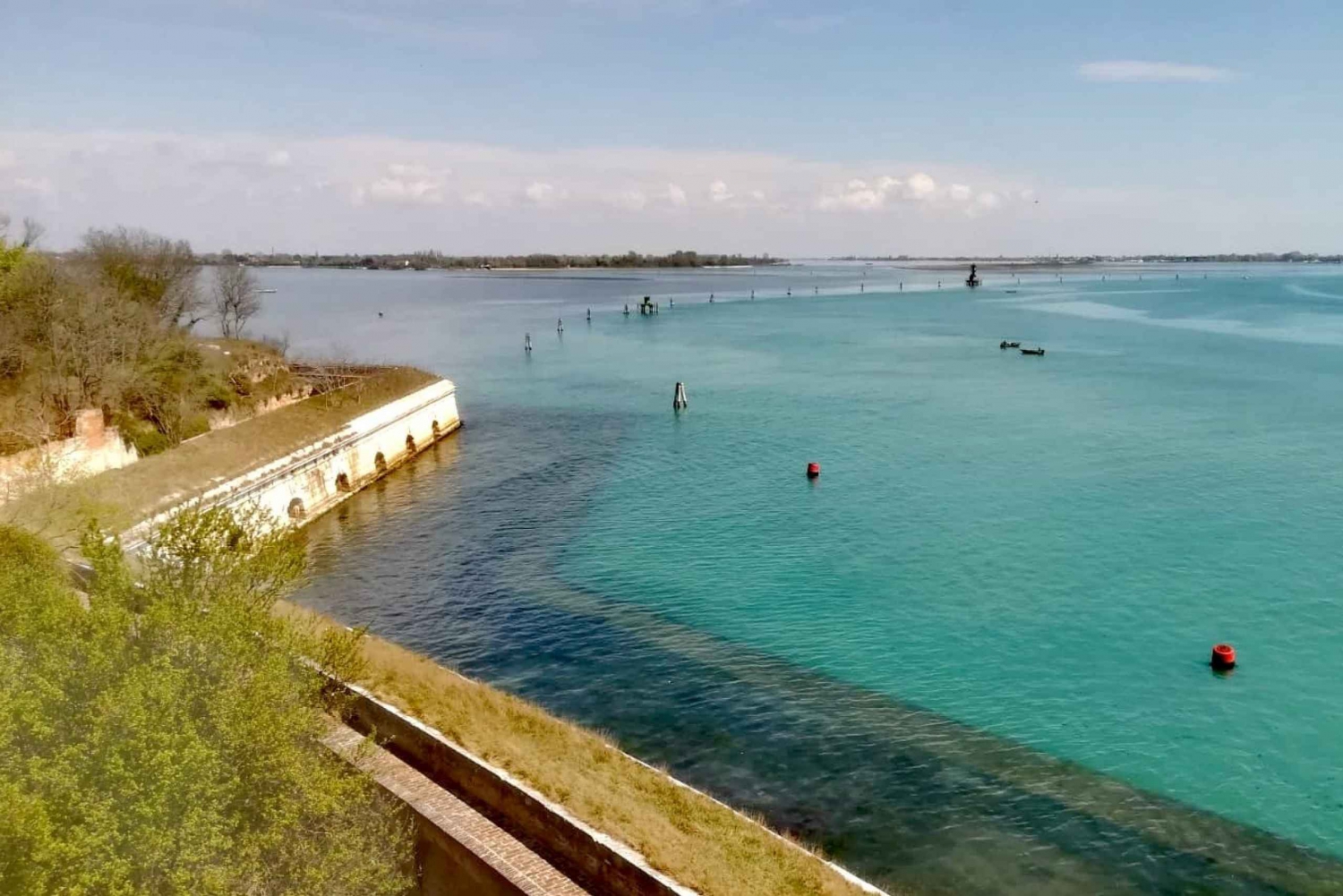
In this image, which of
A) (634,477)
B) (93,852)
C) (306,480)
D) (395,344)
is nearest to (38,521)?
(306,480)

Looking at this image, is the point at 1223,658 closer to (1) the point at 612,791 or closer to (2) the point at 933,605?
(2) the point at 933,605

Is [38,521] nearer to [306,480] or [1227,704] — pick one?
[306,480]

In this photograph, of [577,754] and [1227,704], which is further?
[1227,704]

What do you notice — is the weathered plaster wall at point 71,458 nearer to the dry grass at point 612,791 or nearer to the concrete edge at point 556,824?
the dry grass at point 612,791

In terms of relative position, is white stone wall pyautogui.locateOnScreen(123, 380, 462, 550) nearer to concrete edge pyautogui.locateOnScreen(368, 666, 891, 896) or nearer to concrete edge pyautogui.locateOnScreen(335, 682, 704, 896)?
concrete edge pyautogui.locateOnScreen(368, 666, 891, 896)

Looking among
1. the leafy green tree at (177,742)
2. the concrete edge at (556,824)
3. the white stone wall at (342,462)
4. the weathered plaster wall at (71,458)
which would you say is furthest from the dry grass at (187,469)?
the concrete edge at (556,824)

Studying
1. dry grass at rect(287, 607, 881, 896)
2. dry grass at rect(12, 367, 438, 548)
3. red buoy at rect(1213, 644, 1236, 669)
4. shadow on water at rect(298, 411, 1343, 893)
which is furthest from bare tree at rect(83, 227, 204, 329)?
red buoy at rect(1213, 644, 1236, 669)
